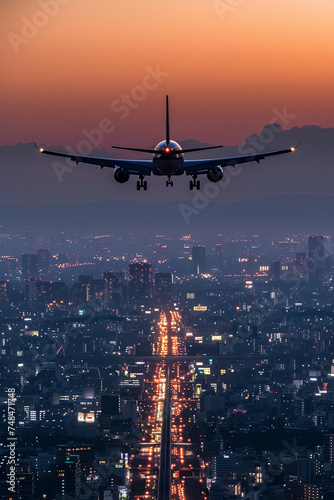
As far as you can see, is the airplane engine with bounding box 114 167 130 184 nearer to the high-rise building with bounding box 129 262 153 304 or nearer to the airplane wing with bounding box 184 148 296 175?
the airplane wing with bounding box 184 148 296 175

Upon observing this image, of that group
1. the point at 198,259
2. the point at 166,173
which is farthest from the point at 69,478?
the point at 198,259

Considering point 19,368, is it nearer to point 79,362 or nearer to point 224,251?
point 79,362

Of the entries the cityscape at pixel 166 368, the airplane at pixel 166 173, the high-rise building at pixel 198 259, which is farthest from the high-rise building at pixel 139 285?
the airplane at pixel 166 173

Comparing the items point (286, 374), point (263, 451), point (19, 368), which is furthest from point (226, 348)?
point (263, 451)


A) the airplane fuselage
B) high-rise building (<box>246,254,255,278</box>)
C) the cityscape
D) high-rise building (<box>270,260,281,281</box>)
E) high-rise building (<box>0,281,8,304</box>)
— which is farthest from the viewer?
high-rise building (<box>246,254,255,278</box>)

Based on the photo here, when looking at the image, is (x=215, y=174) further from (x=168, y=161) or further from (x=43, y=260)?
(x=43, y=260)

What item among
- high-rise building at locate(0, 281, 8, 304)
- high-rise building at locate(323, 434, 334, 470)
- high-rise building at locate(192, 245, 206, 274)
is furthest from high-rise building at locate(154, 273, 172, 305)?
high-rise building at locate(323, 434, 334, 470)
